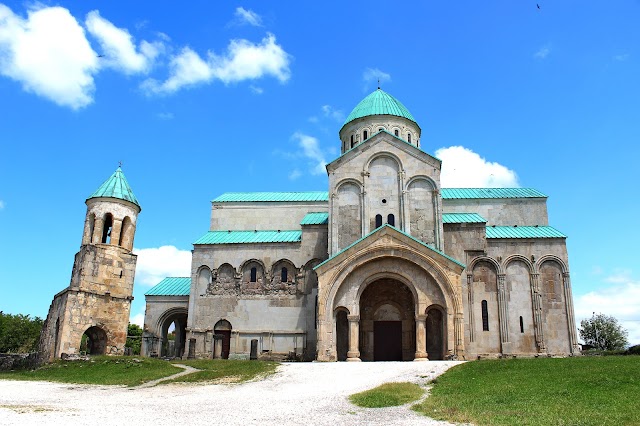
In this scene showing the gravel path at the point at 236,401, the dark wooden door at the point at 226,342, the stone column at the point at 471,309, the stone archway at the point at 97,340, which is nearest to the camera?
the gravel path at the point at 236,401

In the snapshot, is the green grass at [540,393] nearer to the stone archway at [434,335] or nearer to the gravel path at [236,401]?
the gravel path at [236,401]

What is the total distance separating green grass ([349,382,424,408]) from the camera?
1418cm

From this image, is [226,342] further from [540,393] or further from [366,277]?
[540,393]

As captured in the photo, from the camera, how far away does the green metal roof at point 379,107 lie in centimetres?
3631

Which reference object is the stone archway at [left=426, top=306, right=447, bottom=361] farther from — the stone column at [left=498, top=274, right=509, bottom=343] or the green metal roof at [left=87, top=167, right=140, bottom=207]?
the green metal roof at [left=87, top=167, right=140, bottom=207]

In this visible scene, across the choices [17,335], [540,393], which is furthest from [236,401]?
[17,335]

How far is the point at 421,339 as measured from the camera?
26656 millimetres

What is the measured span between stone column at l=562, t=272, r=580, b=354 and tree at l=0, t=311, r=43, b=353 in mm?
54968

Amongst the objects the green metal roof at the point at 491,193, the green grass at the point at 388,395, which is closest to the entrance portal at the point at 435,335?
the green metal roof at the point at 491,193

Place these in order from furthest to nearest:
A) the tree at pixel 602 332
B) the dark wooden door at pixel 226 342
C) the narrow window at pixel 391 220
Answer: the tree at pixel 602 332
the dark wooden door at pixel 226 342
the narrow window at pixel 391 220

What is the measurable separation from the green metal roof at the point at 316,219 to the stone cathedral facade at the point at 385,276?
13cm

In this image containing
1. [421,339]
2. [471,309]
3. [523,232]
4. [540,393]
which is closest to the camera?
[540,393]

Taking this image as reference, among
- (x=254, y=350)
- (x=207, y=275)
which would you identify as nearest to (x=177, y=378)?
(x=254, y=350)

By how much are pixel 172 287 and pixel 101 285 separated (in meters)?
7.41
